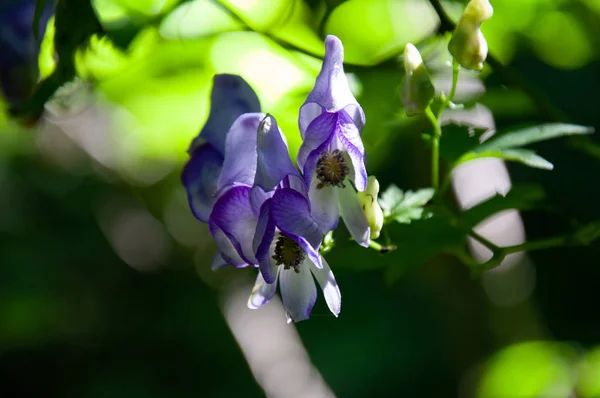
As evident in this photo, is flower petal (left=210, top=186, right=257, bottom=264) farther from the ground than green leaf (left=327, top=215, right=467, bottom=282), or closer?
farther from the ground

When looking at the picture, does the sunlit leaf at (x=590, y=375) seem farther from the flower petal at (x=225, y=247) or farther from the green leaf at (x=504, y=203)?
the flower petal at (x=225, y=247)

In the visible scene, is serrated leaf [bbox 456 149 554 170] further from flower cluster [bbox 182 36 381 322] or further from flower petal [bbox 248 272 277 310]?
flower petal [bbox 248 272 277 310]

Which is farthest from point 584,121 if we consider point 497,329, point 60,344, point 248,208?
point 60,344

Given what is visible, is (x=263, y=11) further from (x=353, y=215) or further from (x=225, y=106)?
(x=353, y=215)

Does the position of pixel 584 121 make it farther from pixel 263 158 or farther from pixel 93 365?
pixel 93 365

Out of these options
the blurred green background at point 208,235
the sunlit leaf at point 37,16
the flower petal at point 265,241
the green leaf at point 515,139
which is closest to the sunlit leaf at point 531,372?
the blurred green background at point 208,235

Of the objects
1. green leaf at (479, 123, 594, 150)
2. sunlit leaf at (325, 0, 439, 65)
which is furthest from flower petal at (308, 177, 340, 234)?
sunlit leaf at (325, 0, 439, 65)
